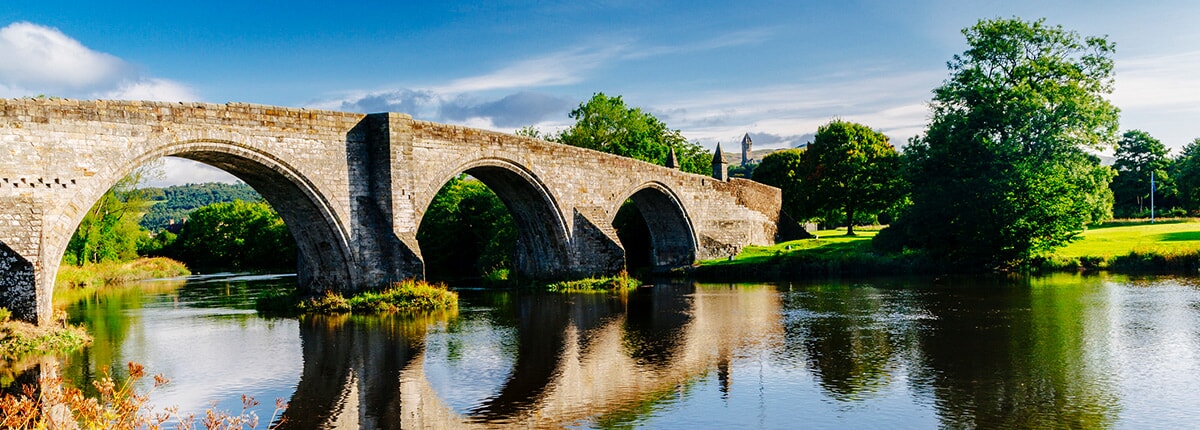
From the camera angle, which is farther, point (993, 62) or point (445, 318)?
point (993, 62)

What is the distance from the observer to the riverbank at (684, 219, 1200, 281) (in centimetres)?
3175

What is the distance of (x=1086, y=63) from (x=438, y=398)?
1199 inches

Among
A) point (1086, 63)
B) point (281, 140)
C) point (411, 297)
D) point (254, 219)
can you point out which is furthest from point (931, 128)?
point (254, 219)

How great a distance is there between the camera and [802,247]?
126 ft

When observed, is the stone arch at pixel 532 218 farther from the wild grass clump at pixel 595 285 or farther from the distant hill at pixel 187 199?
the distant hill at pixel 187 199

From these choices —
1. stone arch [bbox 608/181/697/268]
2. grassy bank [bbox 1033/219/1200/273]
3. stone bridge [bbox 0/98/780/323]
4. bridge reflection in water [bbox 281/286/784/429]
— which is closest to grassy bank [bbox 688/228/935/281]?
stone arch [bbox 608/181/697/268]

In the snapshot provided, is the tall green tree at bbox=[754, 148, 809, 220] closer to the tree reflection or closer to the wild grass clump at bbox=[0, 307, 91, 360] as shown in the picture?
the tree reflection

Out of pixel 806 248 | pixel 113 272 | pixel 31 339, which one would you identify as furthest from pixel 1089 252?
pixel 113 272

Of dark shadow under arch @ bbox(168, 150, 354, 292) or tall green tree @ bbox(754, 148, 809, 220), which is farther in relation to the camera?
tall green tree @ bbox(754, 148, 809, 220)

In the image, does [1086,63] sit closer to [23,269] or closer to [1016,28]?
[1016,28]

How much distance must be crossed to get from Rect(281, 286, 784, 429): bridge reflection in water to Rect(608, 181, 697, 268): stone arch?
1415cm

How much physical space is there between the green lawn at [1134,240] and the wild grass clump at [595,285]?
16854 millimetres

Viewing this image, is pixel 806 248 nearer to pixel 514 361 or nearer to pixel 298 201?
pixel 298 201

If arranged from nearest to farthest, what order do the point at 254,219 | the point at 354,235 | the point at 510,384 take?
the point at 510,384
the point at 354,235
the point at 254,219
